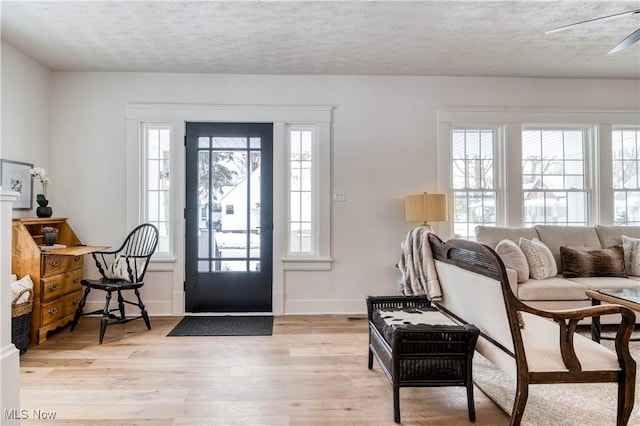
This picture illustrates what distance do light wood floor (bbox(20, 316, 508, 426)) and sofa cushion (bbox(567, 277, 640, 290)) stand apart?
179cm

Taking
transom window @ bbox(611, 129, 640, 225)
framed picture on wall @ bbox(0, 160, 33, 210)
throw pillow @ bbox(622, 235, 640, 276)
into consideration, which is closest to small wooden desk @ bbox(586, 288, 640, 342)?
throw pillow @ bbox(622, 235, 640, 276)

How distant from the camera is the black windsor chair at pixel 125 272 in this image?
10.6ft

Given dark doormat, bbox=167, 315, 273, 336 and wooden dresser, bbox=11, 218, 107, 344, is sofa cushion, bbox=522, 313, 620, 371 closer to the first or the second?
dark doormat, bbox=167, 315, 273, 336

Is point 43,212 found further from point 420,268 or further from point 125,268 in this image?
point 420,268

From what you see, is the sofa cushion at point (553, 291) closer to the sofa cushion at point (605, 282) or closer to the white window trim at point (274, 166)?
the sofa cushion at point (605, 282)

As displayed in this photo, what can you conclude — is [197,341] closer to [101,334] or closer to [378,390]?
[101,334]

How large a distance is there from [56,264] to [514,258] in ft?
13.5

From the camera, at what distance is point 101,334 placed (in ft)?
10.1

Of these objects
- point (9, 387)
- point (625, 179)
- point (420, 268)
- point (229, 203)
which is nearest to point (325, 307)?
point (229, 203)

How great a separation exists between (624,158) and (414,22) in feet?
10.5

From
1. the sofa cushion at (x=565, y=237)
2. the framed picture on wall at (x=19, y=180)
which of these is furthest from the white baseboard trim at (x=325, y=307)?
the framed picture on wall at (x=19, y=180)

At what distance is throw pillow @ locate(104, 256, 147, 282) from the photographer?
3398mm

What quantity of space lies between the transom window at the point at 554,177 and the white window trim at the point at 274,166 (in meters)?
→ 2.32

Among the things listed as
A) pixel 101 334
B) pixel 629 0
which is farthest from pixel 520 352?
pixel 101 334
